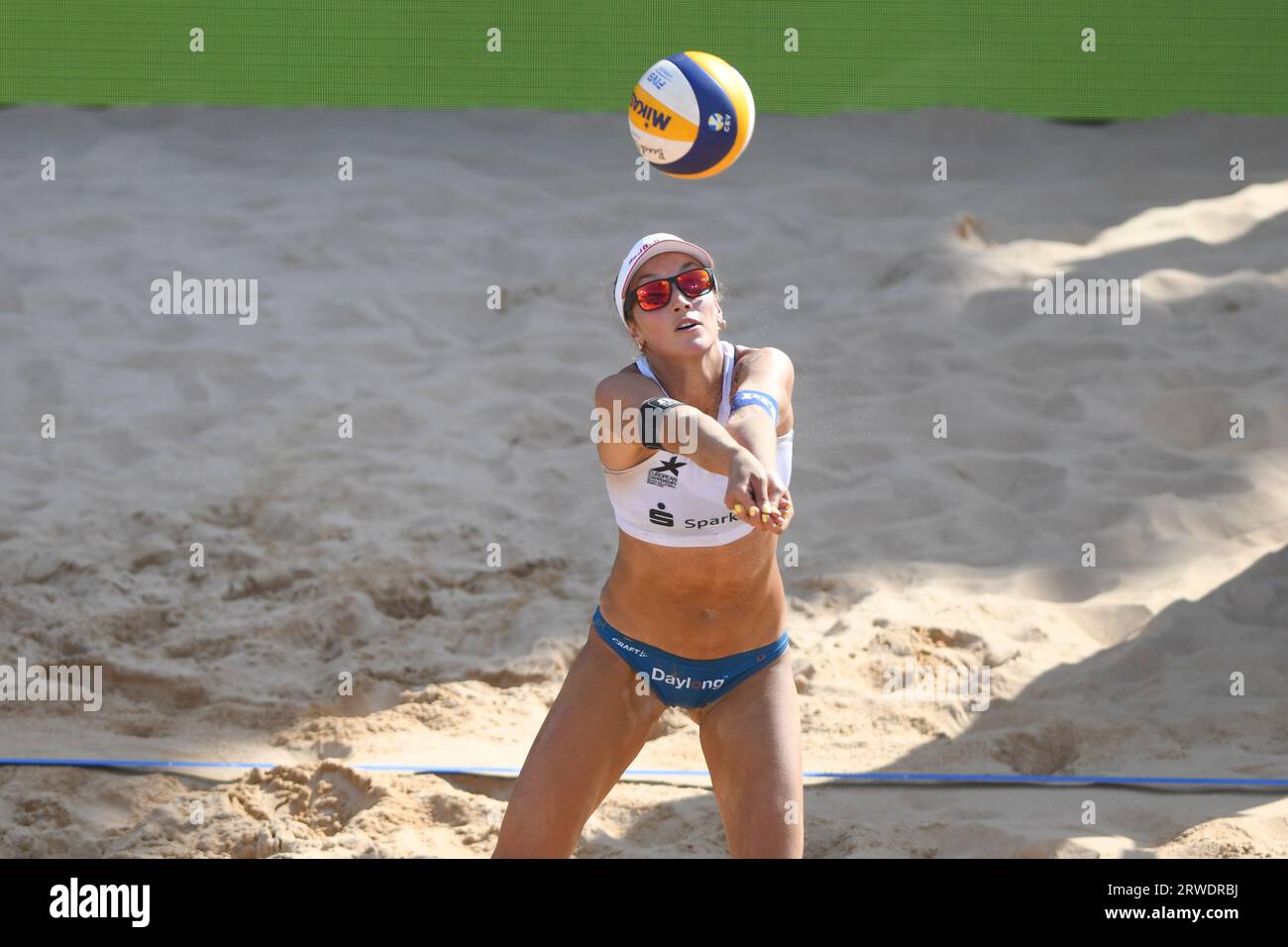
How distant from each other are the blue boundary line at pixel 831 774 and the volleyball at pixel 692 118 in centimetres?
189

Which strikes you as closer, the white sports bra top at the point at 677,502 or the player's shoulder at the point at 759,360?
the white sports bra top at the point at 677,502

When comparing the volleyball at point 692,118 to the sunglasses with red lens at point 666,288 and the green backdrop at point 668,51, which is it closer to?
the sunglasses with red lens at point 666,288

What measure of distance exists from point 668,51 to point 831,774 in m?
6.03

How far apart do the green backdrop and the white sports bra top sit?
6453mm

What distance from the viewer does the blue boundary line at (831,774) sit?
174 inches

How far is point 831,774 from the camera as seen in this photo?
4703 mm

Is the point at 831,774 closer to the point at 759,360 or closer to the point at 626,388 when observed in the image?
the point at 759,360

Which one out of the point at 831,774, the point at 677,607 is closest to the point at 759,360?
the point at 677,607

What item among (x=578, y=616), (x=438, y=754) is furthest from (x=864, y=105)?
(x=438, y=754)

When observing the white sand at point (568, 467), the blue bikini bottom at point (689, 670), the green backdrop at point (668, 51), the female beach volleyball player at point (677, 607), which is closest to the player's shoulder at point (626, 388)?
the female beach volleyball player at point (677, 607)

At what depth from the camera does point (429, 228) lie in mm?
8477

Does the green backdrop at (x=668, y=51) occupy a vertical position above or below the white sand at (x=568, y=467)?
above

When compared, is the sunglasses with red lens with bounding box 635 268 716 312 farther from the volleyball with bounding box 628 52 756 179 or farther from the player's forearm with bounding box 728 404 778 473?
the volleyball with bounding box 628 52 756 179

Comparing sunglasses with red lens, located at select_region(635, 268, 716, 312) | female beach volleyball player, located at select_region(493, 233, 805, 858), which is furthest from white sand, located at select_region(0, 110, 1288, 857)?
Answer: sunglasses with red lens, located at select_region(635, 268, 716, 312)
